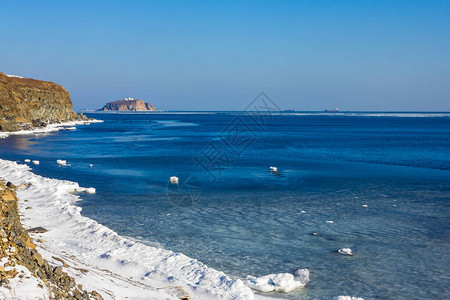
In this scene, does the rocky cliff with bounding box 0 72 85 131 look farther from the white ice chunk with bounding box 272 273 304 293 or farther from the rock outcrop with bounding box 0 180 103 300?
the white ice chunk with bounding box 272 273 304 293

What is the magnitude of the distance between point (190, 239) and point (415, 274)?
701 cm

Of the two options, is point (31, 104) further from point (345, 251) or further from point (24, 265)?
point (24, 265)

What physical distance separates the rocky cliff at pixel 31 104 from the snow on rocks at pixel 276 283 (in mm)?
67250

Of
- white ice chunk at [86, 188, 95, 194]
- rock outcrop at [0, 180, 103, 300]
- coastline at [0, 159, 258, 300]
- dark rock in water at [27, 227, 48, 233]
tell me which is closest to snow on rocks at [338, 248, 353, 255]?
coastline at [0, 159, 258, 300]

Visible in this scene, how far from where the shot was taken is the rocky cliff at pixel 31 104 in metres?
72.8

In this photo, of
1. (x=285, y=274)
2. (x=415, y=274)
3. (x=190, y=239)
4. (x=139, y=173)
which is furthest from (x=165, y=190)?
(x=415, y=274)

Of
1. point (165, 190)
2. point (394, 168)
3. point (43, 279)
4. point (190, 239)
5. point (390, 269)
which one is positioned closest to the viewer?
point (43, 279)

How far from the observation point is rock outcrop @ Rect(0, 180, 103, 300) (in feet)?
22.6

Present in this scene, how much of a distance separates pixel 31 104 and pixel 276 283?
96.8 metres

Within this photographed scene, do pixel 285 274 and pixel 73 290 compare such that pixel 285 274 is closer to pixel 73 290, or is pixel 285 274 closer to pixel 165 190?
pixel 73 290

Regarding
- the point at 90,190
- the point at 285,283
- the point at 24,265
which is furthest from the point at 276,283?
the point at 90,190

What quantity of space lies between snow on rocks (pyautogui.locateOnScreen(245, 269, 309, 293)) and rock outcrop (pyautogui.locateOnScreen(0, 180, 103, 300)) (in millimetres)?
3986

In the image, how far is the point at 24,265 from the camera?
726 centimetres

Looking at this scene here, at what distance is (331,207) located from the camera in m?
18.5
